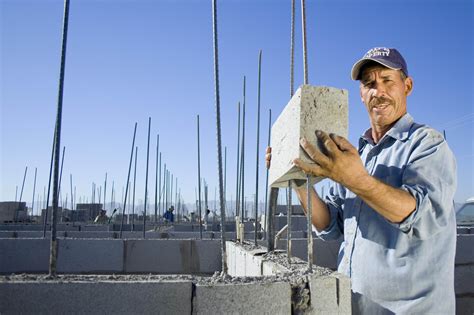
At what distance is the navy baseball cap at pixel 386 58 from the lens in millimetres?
1854

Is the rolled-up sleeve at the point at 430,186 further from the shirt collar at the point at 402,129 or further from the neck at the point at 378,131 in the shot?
the neck at the point at 378,131

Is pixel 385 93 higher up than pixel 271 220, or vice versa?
pixel 385 93

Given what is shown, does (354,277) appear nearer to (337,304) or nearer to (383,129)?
(337,304)

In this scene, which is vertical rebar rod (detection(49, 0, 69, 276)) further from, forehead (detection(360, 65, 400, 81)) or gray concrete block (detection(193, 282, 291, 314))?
forehead (detection(360, 65, 400, 81))

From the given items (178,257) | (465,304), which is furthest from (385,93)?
(465,304)

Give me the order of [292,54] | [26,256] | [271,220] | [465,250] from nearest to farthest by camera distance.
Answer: [292,54], [271,220], [465,250], [26,256]

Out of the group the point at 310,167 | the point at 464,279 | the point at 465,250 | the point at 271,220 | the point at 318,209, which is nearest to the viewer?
the point at 310,167

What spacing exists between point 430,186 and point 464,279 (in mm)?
4177

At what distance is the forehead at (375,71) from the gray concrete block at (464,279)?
3.89 metres

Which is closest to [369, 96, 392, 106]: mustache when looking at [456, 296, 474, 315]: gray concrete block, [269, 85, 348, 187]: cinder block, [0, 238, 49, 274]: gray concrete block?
[269, 85, 348, 187]: cinder block

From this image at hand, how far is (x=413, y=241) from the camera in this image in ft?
5.39

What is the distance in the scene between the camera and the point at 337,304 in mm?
1711

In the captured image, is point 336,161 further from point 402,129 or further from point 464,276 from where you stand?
point 464,276

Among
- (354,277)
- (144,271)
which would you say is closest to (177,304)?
(354,277)
